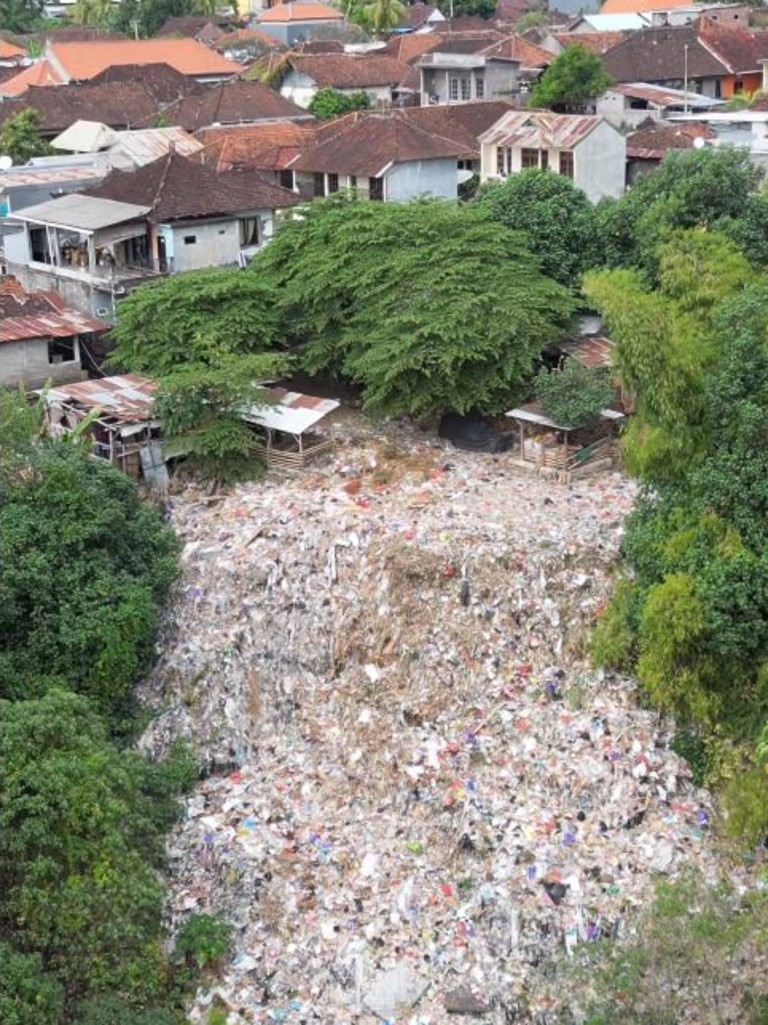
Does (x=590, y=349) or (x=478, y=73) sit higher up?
(x=478, y=73)

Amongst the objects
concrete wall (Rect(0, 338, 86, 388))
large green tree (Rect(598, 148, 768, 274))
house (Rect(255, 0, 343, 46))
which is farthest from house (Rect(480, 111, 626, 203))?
house (Rect(255, 0, 343, 46))

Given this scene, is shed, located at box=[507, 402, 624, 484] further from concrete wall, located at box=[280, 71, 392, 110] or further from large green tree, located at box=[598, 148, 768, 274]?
concrete wall, located at box=[280, 71, 392, 110]

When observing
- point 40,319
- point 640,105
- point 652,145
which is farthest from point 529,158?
point 40,319

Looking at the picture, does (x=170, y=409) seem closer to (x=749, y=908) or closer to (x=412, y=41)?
(x=749, y=908)

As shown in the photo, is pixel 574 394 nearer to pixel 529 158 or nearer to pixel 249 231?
pixel 249 231

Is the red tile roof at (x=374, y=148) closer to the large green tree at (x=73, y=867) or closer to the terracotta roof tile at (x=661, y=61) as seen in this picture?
the terracotta roof tile at (x=661, y=61)

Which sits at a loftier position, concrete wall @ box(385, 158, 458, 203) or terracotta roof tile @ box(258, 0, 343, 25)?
terracotta roof tile @ box(258, 0, 343, 25)
